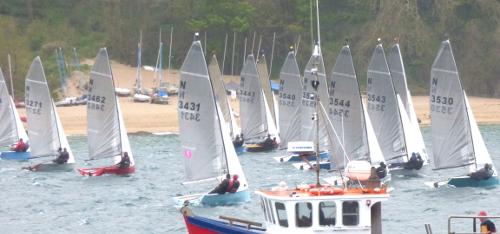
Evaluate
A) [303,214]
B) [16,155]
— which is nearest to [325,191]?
[303,214]

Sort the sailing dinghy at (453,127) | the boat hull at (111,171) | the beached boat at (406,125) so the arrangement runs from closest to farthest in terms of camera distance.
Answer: the sailing dinghy at (453,127), the beached boat at (406,125), the boat hull at (111,171)

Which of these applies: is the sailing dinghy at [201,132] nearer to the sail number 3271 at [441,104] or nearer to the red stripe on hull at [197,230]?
the sail number 3271 at [441,104]

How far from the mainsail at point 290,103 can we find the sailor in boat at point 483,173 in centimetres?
1551

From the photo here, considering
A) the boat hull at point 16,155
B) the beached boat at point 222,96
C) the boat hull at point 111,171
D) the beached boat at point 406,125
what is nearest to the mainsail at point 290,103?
the beached boat at point 222,96

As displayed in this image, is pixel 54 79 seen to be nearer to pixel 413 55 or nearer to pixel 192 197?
pixel 413 55

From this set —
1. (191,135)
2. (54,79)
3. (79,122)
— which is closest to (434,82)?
(191,135)

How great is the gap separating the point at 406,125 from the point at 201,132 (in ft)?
34.1

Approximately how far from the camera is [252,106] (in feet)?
180

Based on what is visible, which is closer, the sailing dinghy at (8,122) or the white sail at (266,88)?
the sailing dinghy at (8,122)

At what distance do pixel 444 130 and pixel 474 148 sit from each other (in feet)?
4.69

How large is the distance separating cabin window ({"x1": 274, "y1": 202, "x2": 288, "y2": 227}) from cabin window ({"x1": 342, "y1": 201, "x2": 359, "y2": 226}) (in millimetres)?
1299

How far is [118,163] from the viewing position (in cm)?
4203

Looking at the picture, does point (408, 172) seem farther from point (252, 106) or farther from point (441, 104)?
point (252, 106)

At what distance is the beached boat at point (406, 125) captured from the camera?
40.0m
